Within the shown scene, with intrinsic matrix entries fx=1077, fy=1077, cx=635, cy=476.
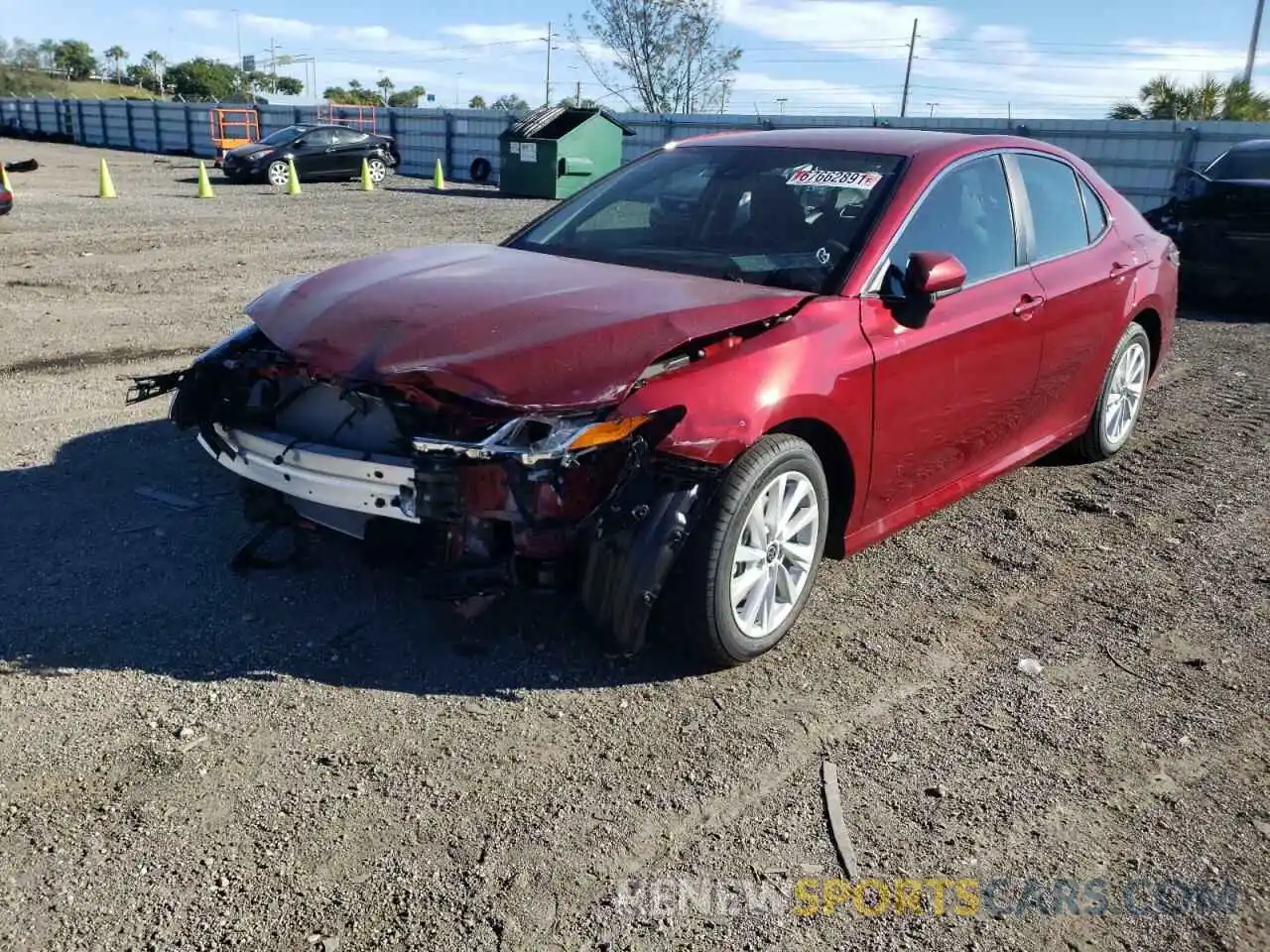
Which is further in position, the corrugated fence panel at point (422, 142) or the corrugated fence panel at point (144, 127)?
the corrugated fence panel at point (144, 127)

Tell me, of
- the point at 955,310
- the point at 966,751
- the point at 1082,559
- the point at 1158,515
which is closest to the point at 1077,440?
the point at 1158,515

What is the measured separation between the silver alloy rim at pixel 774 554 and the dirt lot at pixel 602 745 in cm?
19

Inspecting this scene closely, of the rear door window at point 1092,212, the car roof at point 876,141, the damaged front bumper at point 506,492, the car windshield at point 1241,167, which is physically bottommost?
the damaged front bumper at point 506,492

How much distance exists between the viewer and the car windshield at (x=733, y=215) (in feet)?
13.2

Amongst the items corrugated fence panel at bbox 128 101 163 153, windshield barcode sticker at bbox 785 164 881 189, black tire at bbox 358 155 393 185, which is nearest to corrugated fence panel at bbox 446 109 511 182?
black tire at bbox 358 155 393 185

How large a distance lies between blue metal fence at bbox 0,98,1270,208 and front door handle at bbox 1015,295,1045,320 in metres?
10.5

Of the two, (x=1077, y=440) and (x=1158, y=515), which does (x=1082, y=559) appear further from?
(x=1077, y=440)

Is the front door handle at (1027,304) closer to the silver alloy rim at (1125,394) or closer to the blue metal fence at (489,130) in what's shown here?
the silver alloy rim at (1125,394)

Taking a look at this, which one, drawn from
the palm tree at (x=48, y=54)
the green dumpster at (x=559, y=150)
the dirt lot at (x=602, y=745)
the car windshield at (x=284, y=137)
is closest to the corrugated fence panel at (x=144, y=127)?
the car windshield at (x=284, y=137)


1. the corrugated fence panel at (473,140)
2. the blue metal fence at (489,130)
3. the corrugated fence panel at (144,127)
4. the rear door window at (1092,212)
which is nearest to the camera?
the rear door window at (1092,212)

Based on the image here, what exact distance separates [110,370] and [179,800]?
4.89m

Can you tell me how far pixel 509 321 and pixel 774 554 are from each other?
115cm

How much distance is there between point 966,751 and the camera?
3164 mm

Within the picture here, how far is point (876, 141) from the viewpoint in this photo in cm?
452
